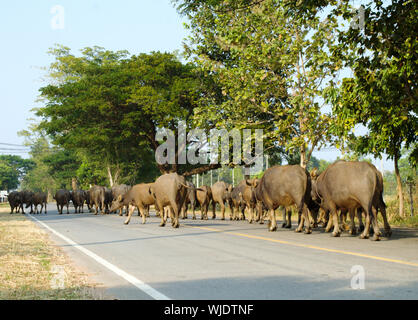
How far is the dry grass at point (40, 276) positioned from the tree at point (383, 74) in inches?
331

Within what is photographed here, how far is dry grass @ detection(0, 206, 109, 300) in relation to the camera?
653cm

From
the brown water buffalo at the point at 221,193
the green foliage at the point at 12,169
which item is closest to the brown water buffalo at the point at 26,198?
the brown water buffalo at the point at 221,193

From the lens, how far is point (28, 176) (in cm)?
13638

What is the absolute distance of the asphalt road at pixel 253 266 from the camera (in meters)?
6.38

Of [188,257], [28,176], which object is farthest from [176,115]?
[28,176]

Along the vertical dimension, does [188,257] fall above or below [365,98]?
below

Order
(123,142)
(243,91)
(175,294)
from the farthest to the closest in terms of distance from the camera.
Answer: (123,142), (243,91), (175,294)

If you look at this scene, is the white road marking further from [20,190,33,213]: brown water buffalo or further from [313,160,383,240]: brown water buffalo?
[20,190,33,213]: brown water buffalo

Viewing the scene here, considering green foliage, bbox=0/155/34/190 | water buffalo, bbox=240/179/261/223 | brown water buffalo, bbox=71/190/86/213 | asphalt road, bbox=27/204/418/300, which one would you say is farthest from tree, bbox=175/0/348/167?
green foliage, bbox=0/155/34/190

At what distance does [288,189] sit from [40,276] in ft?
28.8

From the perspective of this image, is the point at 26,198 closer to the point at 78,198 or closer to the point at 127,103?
the point at 78,198

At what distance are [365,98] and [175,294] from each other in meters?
8.78
